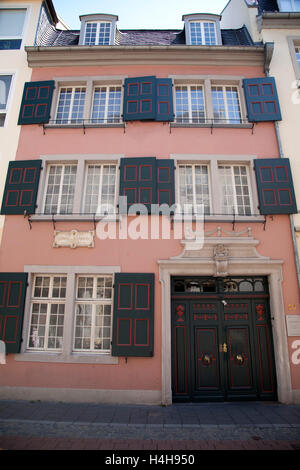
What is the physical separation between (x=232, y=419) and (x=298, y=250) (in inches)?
176

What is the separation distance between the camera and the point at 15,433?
191 inches

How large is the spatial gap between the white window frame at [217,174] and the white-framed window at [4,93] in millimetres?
5702

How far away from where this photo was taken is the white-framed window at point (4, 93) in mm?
8727

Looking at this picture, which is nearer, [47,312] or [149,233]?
[47,312]

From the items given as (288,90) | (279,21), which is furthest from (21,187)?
(279,21)

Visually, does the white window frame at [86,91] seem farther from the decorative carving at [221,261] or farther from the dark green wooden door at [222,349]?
the dark green wooden door at [222,349]

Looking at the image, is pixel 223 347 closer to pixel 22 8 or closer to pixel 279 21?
pixel 279 21

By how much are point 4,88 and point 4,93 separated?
0.21 meters

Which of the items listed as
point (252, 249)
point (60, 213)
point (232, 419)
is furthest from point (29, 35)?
Answer: point (232, 419)

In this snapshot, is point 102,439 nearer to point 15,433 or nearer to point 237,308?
point 15,433

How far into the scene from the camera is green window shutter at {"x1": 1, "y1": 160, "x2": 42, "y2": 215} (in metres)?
7.63

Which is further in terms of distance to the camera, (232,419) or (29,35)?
(29,35)

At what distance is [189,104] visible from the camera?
873 cm

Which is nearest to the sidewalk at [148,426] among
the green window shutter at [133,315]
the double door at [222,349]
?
the double door at [222,349]
